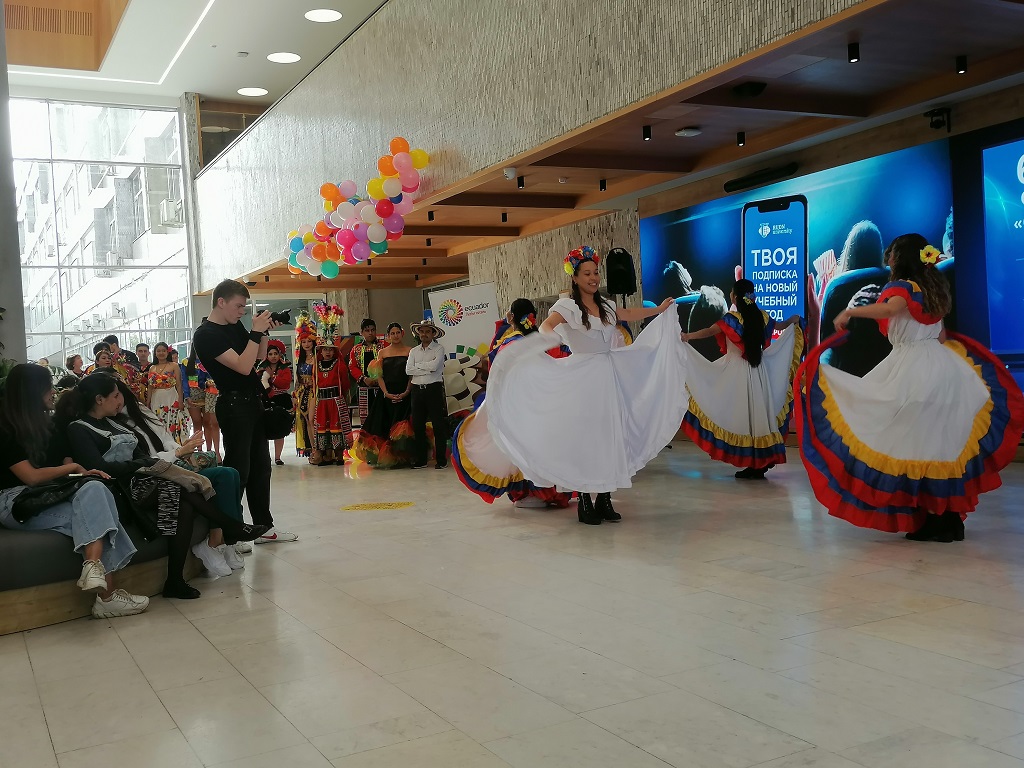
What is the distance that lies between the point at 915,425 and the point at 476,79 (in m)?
5.38

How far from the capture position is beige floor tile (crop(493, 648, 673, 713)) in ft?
9.43

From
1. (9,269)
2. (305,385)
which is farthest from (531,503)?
(305,385)

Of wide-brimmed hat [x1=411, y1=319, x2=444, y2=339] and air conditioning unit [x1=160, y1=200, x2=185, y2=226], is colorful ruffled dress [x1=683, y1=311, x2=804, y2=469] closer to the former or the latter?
wide-brimmed hat [x1=411, y1=319, x2=444, y2=339]

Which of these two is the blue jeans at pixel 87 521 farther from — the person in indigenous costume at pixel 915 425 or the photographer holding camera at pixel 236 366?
the person in indigenous costume at pixel 915 425

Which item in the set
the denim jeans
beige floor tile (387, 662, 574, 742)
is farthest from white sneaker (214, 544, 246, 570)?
beige floor tile (387, 662, 574, 742)

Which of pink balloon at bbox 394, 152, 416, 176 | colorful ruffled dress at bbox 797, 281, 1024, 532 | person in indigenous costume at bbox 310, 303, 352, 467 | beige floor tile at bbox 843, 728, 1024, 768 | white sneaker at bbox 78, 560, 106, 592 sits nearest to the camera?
beige floor tile at bbox 843, 728, 1024, 768

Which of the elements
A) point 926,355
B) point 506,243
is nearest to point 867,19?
point 926,355

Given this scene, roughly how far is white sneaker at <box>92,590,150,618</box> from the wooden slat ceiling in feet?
14.0

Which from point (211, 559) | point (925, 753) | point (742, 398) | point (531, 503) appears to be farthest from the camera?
point (742, 398)

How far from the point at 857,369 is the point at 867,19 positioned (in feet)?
14.4

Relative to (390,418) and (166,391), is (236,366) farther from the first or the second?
(166,391)

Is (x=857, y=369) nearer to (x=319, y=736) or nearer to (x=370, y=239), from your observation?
(x=370, y=239)

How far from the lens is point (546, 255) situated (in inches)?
508

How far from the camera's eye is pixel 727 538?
206 inches
